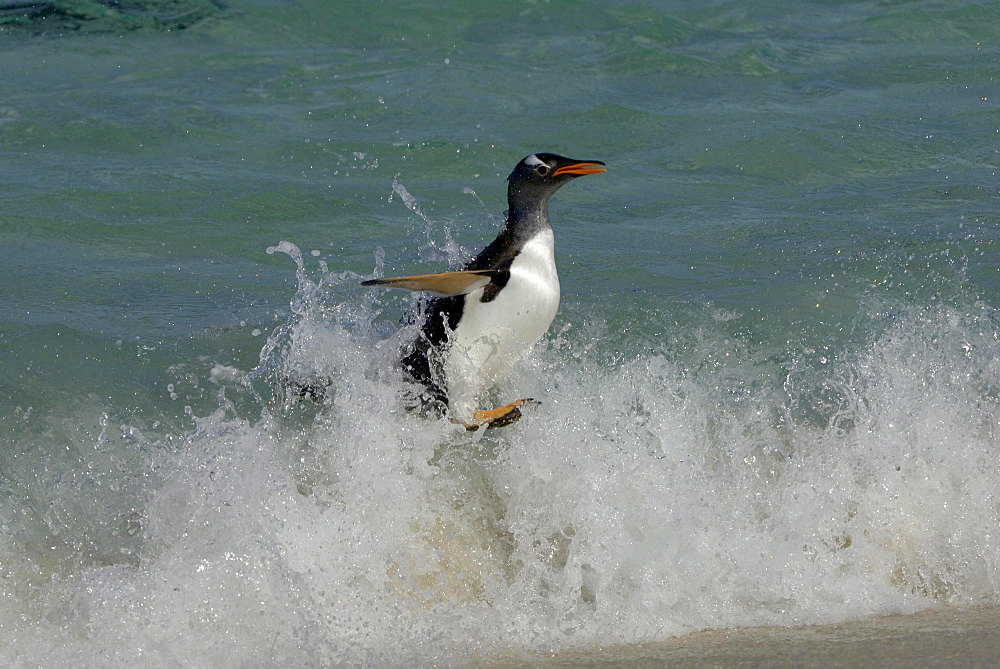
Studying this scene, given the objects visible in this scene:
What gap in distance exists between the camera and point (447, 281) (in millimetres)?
4441

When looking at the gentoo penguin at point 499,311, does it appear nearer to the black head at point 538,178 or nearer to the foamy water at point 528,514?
the black head at point 538,178

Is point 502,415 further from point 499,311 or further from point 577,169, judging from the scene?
point 577,169

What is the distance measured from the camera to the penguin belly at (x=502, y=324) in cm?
467

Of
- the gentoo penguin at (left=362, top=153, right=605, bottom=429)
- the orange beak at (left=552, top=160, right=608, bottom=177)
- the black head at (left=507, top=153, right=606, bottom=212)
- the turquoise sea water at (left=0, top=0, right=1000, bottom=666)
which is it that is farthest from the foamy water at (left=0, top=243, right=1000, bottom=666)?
the orange beak at (left=552, top=160, right=608, bottom=177)

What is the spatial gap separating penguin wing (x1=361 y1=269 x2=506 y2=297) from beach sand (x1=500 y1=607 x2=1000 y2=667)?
4.44 ft

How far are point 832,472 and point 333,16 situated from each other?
26.7 ft

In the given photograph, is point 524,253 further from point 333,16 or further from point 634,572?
point 333,16

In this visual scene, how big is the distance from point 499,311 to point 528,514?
2.65 ft

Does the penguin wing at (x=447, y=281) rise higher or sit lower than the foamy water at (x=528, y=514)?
higher

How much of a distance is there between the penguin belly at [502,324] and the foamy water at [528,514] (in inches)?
6.6

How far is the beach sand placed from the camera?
3617 millimetres

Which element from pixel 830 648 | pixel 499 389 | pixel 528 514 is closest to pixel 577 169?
pixel 499 389

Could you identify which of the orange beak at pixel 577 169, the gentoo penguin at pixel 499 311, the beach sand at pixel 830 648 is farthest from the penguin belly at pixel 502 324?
the beach sand at pixel 830 648

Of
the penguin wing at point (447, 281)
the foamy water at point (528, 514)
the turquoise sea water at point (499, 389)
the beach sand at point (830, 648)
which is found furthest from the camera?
the penguin wing at point (447, 281)
